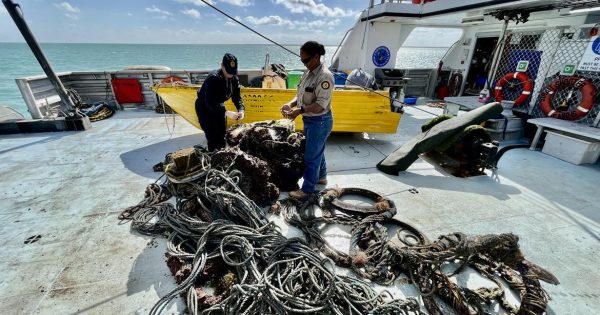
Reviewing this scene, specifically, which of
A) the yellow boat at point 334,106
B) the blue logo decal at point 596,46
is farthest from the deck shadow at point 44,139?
the blue logo decal at point 596,46

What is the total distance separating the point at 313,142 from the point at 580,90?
5.71 meters

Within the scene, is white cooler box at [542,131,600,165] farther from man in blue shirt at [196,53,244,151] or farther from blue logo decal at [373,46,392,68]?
man in blue shirt at [196,53,244,151]

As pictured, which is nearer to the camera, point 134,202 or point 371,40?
point 134,202

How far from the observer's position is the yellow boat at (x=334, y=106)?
4.59m

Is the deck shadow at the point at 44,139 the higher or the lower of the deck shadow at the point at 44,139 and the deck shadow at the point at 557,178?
the lower

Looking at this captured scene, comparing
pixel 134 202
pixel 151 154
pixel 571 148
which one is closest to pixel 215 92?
pixel 134 202

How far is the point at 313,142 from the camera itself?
2.91m

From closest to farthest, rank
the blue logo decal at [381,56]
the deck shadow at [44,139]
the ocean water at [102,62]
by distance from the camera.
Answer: the deck shadow at [44,139], the blue logo decal at [381,56], the ocean water at [102,62]

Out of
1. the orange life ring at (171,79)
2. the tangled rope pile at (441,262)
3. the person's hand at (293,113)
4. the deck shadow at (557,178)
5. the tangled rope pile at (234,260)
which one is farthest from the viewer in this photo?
the orange life ring at (171,79)

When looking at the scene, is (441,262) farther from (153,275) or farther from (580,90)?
(580,90)

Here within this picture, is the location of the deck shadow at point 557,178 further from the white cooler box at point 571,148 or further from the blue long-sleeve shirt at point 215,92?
the blue long-sleeve shirt at point 215,92

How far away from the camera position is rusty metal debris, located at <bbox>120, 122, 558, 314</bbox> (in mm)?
1785

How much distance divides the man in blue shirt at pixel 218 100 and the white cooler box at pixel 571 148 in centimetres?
532

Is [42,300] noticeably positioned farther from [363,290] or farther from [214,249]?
[363,290]
